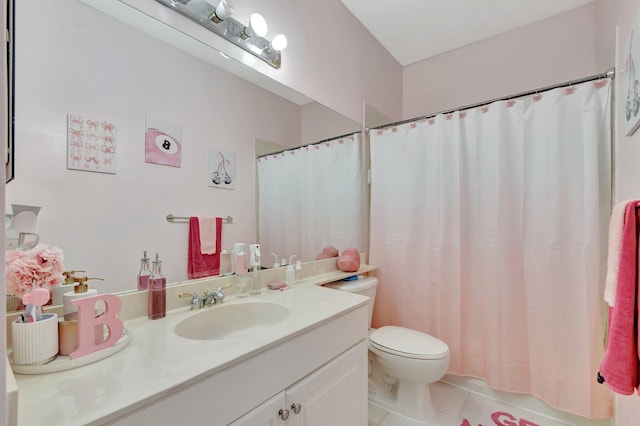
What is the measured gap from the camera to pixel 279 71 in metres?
1.54

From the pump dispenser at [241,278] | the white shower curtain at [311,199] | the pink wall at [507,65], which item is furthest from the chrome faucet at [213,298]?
the pink wall at [507,65]

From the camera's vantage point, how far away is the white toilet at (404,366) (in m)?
1.47

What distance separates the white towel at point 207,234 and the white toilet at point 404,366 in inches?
29.7

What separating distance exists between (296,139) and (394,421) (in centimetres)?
167

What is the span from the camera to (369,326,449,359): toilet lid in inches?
58.1

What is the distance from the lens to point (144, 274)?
3.31 feet

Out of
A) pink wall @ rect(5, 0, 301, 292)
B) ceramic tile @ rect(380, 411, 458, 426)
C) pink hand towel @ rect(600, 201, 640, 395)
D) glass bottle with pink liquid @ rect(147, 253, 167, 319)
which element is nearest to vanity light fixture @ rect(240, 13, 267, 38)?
pink wall @ rect(5, 0, 301, 292)

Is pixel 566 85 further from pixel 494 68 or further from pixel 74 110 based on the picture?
pixel 74 110

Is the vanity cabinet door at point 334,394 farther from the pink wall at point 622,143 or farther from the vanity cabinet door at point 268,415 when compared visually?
the pink wall at point 622,143

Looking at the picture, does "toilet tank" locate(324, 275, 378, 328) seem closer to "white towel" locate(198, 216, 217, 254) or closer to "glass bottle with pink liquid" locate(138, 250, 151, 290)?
"white towel" locate(198, 216, 217, 254)

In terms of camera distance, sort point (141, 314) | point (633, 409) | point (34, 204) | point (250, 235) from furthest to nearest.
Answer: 1. point (250, 235)
2. point (633, 409)
3. point (141, 314)
4. point (34, 204)

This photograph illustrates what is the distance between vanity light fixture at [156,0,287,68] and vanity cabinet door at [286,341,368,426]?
1435 millimetres

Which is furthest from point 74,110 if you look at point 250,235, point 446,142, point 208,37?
point 446,142

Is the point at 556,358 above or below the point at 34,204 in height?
below
